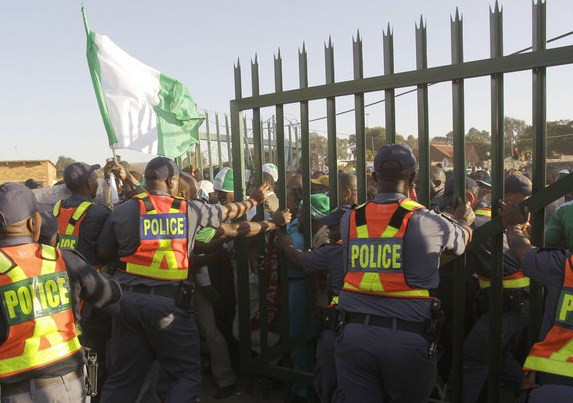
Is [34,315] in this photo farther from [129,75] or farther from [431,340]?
[129,75]

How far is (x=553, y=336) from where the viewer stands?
7.57 ft

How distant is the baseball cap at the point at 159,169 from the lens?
150 inches

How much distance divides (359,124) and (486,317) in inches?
61.2

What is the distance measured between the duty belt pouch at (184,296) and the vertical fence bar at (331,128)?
119 centimetres

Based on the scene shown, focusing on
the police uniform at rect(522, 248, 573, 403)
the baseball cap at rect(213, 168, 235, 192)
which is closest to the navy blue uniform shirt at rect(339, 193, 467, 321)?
the police uniform at rect(522, 248, 573, 403)

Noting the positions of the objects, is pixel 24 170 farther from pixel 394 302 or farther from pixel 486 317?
pixel 394 302

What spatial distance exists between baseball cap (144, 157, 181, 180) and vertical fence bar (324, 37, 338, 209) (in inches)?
46.4

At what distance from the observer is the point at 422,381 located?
2.70 meters

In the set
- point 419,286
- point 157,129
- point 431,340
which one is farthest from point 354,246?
point 157,129

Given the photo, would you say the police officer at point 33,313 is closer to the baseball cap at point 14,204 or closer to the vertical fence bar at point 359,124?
the baseball cap at point 14,204

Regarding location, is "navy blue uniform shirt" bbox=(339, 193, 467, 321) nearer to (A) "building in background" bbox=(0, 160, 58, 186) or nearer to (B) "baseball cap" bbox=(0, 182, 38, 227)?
(B) "baseball cap" bbox=(0, 182, 38, 227)

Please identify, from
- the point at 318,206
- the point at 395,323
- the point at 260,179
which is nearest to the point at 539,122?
the point at 395,323

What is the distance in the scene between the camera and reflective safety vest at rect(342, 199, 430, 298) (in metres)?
2.74

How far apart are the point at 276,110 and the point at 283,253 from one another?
1.10m
